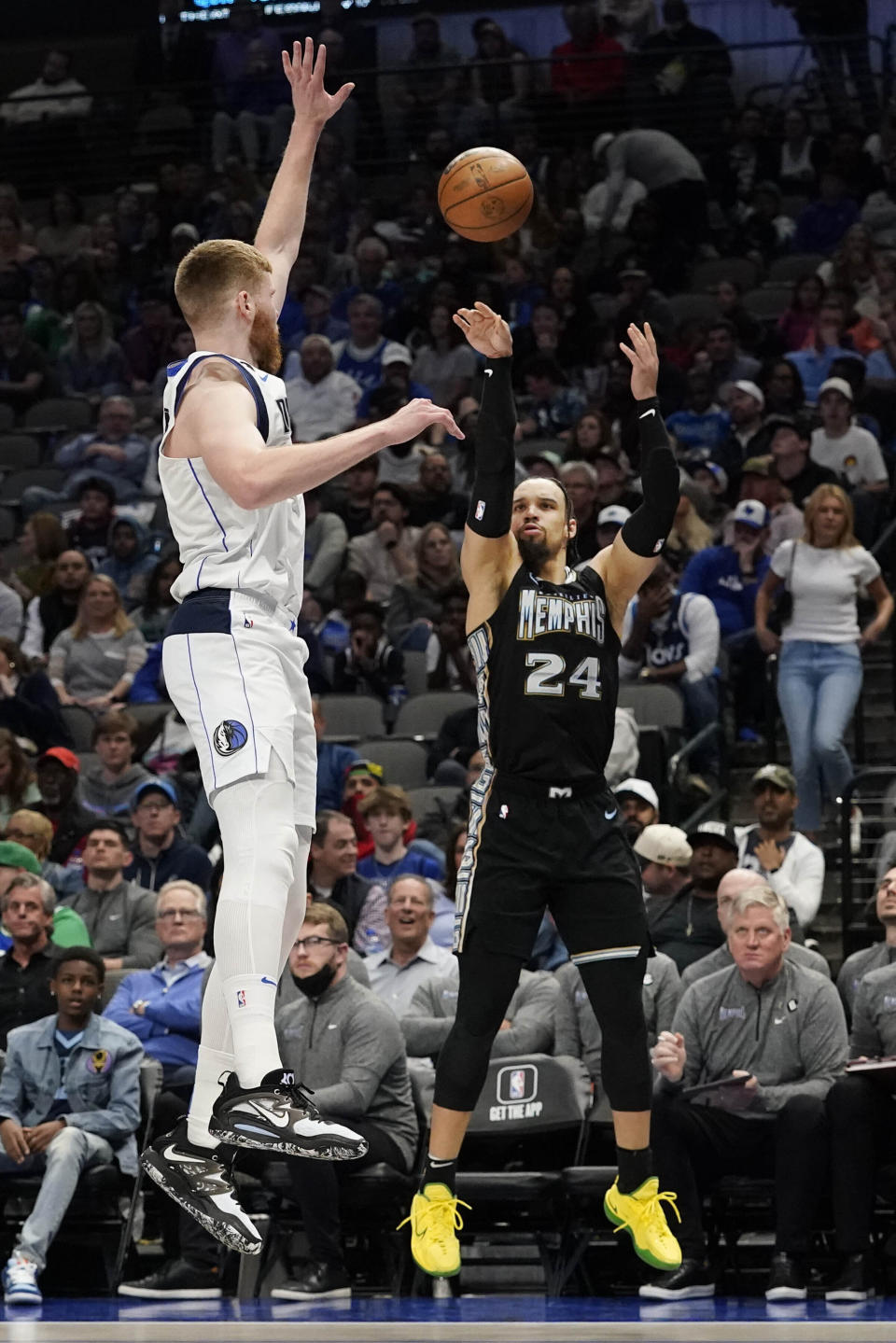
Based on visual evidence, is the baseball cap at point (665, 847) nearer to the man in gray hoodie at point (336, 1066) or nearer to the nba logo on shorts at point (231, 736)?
the man in gray hoodie at point (336, 1066)

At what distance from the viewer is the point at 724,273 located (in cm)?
1766

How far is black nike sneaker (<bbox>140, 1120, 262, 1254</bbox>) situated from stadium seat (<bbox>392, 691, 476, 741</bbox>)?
7.34m

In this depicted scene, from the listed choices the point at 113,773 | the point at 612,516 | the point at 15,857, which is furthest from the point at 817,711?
the point at 15,857

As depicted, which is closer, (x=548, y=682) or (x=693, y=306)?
(x=548, y=682)

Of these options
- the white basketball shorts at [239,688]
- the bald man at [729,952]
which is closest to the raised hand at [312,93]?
the white basketball shorts at [239,688]

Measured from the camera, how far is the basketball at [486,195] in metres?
6.43

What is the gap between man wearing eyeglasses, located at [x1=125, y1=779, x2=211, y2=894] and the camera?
36.0ft

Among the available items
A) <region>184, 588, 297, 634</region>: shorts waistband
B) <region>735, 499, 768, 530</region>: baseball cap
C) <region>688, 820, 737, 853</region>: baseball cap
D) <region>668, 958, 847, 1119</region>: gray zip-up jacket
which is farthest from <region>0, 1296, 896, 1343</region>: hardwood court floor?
<region>735, 499, 768, 530</region>: baseball cap

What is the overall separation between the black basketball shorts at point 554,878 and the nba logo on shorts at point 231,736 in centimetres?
136

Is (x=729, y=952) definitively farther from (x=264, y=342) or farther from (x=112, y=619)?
(x=112, y=619)

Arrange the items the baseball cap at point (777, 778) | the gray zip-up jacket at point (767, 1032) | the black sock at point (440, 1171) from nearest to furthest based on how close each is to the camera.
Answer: the black sock at point (440, 1171)
the gray zip-up jacket at point (767, 1032)
the baseball cap at point (777, 778)

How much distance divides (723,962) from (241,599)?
15.2ft

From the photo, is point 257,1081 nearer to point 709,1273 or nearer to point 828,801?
point 709,1273

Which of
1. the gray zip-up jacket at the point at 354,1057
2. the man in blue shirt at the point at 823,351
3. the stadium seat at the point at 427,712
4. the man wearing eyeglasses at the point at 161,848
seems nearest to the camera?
the gray zip-up jacket at the point at 354,1057
